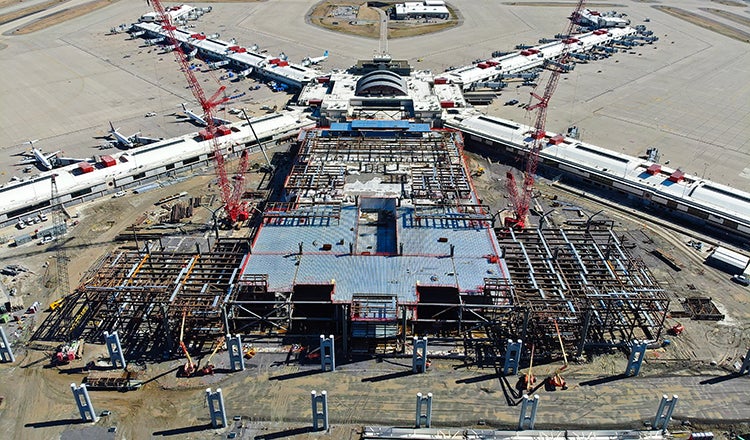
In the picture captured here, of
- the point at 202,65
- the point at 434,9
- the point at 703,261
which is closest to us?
the point at 703,261

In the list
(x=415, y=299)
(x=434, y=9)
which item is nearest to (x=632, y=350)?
(x=415, y=299)

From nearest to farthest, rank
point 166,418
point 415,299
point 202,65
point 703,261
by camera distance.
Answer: point 166,418, point 415,299, point 703,261, point 202,65

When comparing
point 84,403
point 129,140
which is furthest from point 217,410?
point 129,140

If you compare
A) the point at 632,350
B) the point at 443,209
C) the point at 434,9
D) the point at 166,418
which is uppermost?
the point at 434,9

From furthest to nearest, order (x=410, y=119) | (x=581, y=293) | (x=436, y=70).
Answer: (x=436, y=70) < (x=410, y=119) < (x=581, y=293)

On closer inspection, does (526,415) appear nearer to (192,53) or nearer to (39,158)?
(39,158)

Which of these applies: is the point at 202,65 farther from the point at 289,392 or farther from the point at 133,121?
the point at 289,392

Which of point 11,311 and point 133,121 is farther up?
point 133,121
